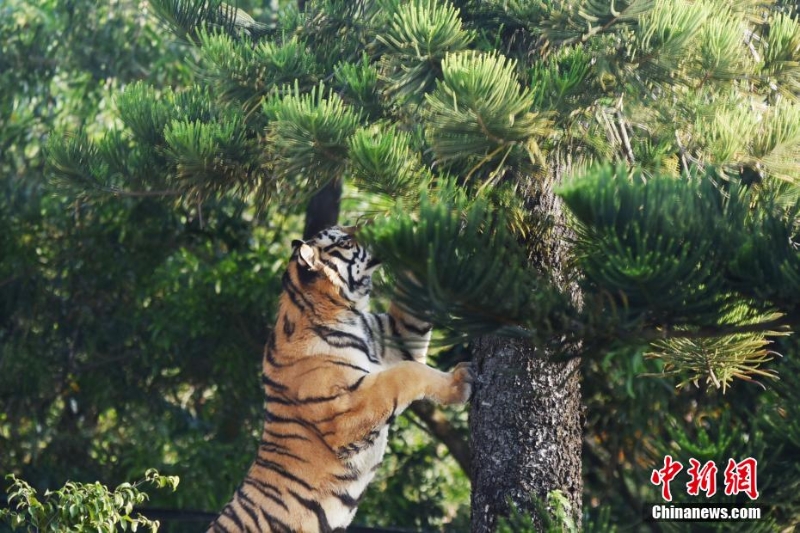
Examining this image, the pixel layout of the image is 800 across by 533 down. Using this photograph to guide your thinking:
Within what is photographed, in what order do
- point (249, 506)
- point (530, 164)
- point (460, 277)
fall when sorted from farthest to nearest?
point (249, 506) → point (530, 164) → point (460, 277)

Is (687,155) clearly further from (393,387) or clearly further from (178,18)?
(178,18)

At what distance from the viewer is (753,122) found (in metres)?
2.82

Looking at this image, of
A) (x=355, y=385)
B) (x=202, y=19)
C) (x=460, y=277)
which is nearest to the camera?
(x=460, y=277)

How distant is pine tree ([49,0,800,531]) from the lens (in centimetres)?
217

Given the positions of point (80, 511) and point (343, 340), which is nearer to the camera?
point (80, 511)

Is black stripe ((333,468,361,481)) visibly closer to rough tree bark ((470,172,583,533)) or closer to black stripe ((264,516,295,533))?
black stripe ((264,516,295,533))

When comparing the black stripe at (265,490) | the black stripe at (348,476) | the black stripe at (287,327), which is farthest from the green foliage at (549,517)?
the black stripe at (287,327)

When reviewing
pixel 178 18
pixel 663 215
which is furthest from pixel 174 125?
pixel 663 215

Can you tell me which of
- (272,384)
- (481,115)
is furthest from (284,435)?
(481,115)

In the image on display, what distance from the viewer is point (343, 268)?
10.9ft

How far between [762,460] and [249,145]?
1.71 metres

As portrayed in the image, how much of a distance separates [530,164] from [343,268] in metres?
0.70

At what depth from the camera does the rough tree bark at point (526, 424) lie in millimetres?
3021

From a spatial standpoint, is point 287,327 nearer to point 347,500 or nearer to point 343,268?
point 343,268
